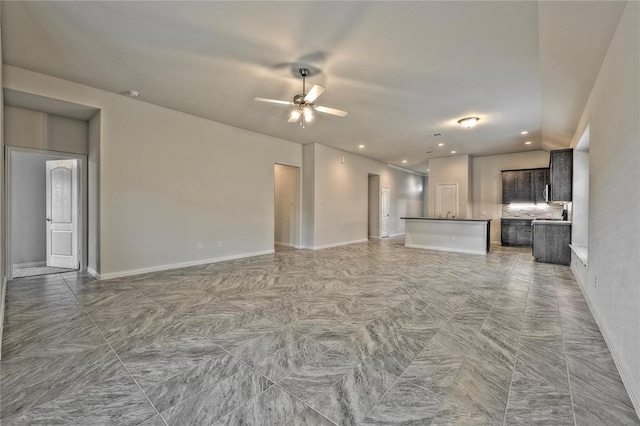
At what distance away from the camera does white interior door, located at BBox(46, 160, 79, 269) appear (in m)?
5.11

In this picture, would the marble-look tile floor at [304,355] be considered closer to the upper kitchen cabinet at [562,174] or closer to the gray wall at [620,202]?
the gray wall at [620,202]

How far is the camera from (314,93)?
3.49m

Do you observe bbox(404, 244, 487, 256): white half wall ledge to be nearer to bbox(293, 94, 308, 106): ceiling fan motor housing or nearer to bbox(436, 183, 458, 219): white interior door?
bbox(436, 183, 458, 219): white interior door

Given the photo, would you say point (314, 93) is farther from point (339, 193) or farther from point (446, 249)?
point (446, 249)

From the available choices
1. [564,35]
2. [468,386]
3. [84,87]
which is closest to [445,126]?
[564,35]

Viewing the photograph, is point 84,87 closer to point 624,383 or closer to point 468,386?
point 468,386

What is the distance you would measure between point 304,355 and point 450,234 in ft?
21.2

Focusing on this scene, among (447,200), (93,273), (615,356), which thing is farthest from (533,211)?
(93,273)

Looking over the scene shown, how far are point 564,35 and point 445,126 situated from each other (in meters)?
3.34

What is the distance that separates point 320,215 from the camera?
7910 millimetres

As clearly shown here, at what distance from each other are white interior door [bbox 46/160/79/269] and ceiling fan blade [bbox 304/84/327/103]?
4.46 meters

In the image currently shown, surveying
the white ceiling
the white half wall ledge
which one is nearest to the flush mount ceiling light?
the white ceiling

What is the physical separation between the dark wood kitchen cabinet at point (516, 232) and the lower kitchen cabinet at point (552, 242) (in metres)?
2.62

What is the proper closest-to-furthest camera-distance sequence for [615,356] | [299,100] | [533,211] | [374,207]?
[615,356]
[299,100]
[533,211]
[374,207]
